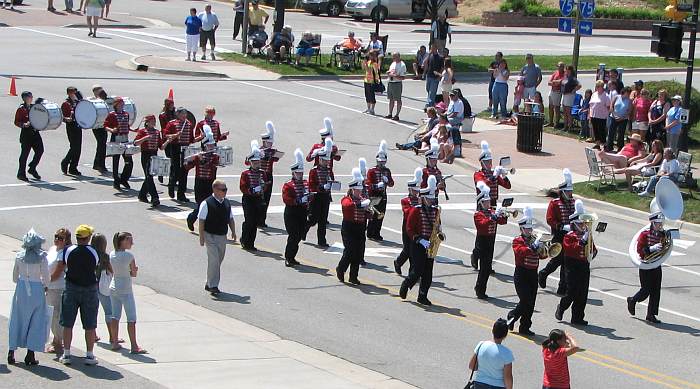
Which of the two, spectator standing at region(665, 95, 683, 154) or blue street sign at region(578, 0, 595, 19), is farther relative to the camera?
blue street sign at region(578, 0, 595, 19)

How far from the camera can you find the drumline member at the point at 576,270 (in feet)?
55.7

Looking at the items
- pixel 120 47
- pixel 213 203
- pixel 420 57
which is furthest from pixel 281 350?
pixel 120 47

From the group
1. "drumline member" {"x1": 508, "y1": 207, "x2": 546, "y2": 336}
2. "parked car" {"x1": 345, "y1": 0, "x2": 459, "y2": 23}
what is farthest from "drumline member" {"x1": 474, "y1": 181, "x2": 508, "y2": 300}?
"parked car" {"x1": 345, "y1": 0, "x2": 459, "y2": 23}

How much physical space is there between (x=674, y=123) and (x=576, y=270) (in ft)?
40.7

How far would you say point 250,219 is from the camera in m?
19.9

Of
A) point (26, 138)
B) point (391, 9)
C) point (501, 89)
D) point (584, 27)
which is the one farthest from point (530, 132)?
point (391, 9)

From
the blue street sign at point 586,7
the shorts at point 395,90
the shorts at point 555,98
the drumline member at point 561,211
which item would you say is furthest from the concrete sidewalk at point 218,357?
the blue street sign at point 586,7

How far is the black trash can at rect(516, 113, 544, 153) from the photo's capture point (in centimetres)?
3034

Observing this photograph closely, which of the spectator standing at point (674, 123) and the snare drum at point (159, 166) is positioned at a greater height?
the spectator standing at point (674, 123)

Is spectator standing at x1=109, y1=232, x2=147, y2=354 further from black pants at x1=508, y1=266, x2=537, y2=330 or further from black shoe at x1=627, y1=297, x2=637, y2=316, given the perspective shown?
black shoe at x1=627, y1=297, x2=637, y2=316

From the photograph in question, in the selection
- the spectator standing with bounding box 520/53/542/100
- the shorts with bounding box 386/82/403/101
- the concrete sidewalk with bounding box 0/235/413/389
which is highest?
the spectator standing with bounding box 520/53/542/100

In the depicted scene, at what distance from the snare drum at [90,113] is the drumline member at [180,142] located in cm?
193

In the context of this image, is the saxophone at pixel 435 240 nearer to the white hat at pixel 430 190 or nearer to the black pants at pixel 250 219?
the white hat at pixel 430 190

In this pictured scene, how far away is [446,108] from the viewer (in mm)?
30875
